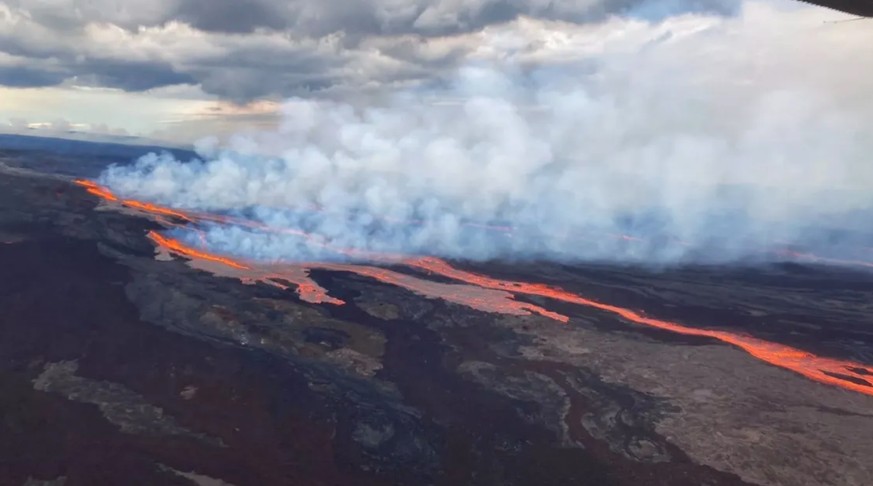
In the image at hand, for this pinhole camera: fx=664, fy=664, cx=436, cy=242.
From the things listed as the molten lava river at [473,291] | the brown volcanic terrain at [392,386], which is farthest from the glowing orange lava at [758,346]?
the brown volcanic terrain at [392,386]

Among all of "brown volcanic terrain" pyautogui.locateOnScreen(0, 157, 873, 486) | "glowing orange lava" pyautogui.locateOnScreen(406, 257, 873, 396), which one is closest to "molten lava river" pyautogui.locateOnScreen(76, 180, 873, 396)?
"glowing orange lava" pyautogui.locateOnScreen(406, 257, 873, 396)

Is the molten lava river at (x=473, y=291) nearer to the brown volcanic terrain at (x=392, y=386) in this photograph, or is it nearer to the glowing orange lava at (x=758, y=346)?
the glowing orange lava at (x=758, y=346)

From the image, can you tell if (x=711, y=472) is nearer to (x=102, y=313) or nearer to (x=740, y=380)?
(x=740, y=380)

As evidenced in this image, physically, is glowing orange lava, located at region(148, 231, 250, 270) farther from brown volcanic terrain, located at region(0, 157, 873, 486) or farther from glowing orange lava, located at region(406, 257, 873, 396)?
glowing orange lava, located at region(406, 257, 873, 396)

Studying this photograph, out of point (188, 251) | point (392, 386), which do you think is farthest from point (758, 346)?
point (188, 251)

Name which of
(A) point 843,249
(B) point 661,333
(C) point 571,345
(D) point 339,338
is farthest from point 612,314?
(A) point 843,249
